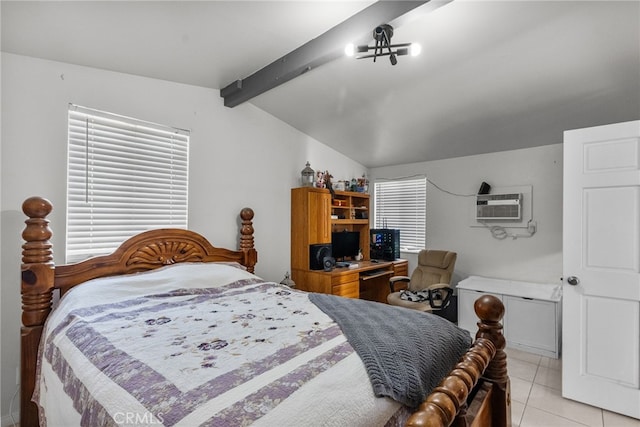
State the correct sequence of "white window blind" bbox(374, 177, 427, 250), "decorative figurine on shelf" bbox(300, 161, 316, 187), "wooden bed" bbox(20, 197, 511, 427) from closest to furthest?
1. "wooden bed" bbox(20, 197, 511, 427)
2. "decorative figurine on shelf" bbox(300, 161, 316, 187)
3. "white window blind" bbox(374, 177, 427, 250)

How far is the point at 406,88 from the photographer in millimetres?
2818

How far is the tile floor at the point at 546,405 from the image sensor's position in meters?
2.08

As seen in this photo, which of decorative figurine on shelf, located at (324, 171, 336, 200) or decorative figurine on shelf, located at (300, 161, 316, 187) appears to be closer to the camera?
decorative figurine on shelf, located at (300, 161, 316, 187)

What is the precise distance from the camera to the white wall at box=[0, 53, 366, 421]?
203 centimetres

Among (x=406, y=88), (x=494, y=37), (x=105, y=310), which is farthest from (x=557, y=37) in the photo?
(x=105, y=310)

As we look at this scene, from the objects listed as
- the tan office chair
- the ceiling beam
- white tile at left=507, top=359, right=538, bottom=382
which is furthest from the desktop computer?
the ceiling beam

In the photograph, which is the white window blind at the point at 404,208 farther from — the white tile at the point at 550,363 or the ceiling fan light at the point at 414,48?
the ceiling fan light at the point at 414,48

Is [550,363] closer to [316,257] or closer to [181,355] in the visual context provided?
[316,257]

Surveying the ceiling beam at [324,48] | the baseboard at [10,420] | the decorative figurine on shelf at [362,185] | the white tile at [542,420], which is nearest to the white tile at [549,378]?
the white tile at [542,420]

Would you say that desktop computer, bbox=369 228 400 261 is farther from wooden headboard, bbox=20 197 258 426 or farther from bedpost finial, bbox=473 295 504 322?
bedpost finial, bbox=473 295 504 322

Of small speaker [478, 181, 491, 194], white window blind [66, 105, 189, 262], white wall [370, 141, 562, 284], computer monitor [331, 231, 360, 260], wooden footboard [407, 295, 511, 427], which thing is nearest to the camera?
wooden footboard [407, 295, 511, 427]

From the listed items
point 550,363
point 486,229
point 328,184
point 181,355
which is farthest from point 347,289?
point 181,355

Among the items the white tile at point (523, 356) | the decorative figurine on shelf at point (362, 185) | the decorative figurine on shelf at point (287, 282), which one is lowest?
the white tile at point (523, 356)

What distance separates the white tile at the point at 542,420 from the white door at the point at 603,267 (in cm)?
32
